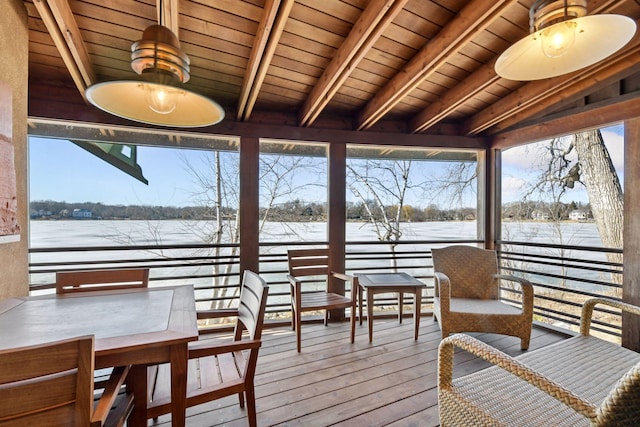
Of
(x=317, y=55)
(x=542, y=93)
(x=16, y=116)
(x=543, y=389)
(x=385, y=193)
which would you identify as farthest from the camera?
(x=385, y=193)

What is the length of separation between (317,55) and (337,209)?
5.21ft

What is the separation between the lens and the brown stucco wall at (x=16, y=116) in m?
1.69

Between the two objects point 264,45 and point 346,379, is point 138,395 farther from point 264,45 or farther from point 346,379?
point 264,45

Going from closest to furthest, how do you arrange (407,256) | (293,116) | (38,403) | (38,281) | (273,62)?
(38,403) → (273,62) → (38,281) → (293,116) → (407,256)

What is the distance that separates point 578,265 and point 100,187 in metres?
4.98

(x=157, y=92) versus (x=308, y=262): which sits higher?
(x=157, y=92)

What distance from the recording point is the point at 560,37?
1.24 metres

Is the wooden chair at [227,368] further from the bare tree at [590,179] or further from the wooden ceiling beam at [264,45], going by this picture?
the bare tree at [590,179]

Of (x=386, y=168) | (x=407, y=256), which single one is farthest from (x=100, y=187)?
(x=407, y=256)

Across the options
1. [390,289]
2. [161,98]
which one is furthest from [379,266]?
[161,98]

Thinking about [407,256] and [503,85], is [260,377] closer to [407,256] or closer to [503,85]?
[407,256]

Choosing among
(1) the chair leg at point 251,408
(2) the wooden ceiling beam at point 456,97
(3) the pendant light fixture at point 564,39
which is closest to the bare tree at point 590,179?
(2) the wooden ceiling beam at point 456,97

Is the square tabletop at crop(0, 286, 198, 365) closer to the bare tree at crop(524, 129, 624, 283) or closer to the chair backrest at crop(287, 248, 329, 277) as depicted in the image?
the chair backrest at crop(287, 248, 329, 277)

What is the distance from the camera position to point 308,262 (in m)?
3.10
